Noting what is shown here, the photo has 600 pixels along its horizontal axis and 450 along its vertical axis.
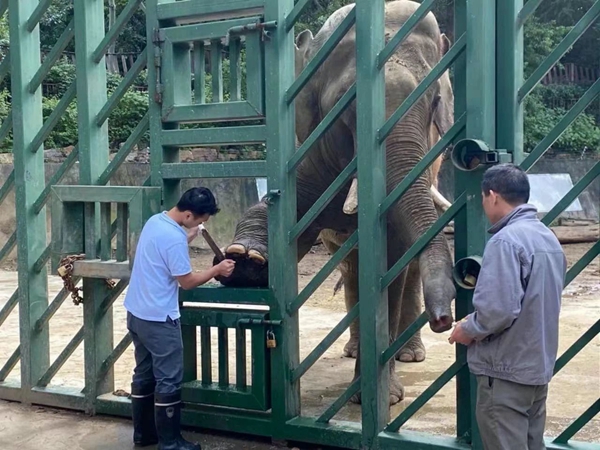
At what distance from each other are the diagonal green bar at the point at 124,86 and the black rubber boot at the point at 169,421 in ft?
5.50

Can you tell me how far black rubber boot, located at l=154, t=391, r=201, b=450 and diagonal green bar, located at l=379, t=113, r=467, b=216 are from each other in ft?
4.47

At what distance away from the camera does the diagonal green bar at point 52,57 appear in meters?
5.40

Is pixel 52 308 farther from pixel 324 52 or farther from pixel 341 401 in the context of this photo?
pixel 324 52

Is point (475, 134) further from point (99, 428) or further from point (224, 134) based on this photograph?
point (99, 428)

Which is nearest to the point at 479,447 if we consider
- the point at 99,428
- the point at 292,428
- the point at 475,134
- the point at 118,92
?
the point at 292,428

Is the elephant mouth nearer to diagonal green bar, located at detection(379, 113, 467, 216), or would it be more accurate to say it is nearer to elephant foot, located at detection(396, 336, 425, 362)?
diagonal green bar, located at detection(379, 113, 467, 216)

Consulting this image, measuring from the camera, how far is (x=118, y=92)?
202 inches

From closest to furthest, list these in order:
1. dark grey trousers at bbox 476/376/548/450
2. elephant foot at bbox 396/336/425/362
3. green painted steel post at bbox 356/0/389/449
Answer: dark grey trousers at bbox 476/376/548/450
green painted steel post at bbox 356/0/389/449
elephant foot at bbox 396/336/425/362

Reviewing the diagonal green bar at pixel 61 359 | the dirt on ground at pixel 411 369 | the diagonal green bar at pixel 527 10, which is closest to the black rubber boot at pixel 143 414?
the diagonal green bar at pixel 61 359

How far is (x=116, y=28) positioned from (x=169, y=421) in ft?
7.12

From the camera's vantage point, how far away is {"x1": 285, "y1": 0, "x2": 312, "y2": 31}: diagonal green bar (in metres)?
4.47

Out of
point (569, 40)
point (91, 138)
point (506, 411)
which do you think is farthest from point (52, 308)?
point (569, 40)

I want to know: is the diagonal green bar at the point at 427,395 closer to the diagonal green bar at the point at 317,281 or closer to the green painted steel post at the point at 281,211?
the green painted steel post at the point at 281,211

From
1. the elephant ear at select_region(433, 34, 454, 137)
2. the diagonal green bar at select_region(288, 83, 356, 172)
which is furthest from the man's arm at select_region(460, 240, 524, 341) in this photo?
the elephant ear at select_region(433, 34, 454, 137)
